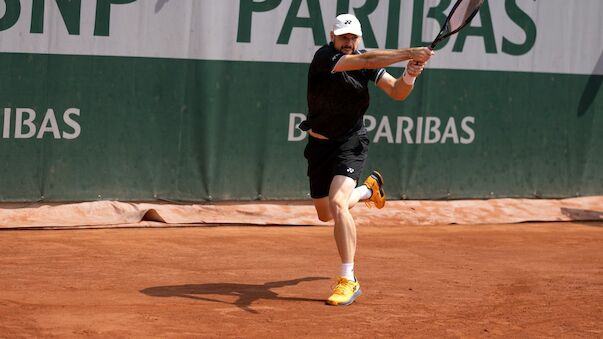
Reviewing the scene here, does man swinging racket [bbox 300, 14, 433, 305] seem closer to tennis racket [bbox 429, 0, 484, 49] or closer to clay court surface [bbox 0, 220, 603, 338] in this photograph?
tennis racket [bbox 429, 0, 484, 49]

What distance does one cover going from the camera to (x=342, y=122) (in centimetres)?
686

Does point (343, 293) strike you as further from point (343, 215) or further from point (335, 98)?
point (335, 98)

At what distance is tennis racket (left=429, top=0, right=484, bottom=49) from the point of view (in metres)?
6.45

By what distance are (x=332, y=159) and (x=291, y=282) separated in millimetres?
950

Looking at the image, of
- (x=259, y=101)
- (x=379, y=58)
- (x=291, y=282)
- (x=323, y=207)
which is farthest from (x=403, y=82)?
(x=259, y=101)

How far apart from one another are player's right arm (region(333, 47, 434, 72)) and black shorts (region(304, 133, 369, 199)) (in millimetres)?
559

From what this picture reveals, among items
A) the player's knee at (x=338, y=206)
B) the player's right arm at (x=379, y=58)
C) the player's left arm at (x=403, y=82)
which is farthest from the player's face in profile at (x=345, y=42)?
the player's knee at (x=338, y=206)

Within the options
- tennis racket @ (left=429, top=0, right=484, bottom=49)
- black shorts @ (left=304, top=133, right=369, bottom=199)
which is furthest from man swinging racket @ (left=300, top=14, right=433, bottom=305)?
tennis racket @ (left=429, top=0, right=484, bottom=49)

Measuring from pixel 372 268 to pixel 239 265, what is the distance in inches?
36.9

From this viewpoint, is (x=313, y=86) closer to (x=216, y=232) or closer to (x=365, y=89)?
(x=365, y=89)

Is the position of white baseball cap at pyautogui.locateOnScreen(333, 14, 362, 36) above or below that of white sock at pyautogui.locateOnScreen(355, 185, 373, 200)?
above

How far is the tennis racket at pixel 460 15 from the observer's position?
6.45m

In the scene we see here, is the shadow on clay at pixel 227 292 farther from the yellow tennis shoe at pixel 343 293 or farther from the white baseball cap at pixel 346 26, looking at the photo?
the white baseball cap at pixel 346 26

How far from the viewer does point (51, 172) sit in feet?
30.2
